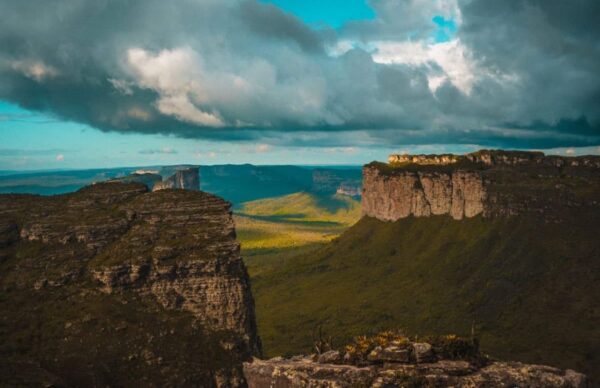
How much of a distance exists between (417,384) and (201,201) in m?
92.8

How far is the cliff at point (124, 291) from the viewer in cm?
10588

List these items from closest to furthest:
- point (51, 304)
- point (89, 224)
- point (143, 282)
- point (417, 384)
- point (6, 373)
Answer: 1. point (417, 384)
2. point (6, 373)
3. point (51, 304)
4. point (143, 282)
5. point (89, 224)

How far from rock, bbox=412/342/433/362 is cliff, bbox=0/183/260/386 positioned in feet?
208

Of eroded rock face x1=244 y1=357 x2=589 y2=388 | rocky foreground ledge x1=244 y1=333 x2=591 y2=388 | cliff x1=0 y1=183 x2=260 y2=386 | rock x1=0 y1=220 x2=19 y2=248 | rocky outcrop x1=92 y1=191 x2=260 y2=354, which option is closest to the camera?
eroded rock face x1=244 y1=357 x2=589 y2=388

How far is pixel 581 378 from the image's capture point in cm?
5381

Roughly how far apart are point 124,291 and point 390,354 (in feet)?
258

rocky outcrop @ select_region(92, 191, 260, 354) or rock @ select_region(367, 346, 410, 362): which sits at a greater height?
rock @ select_region(367, 346, 410, 362)

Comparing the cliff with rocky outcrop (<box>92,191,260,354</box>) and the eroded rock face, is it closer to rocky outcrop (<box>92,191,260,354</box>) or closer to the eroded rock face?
rocky outcrop (<box>92,191,260,354</box>)

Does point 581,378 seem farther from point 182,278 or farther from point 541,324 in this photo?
point 541,324

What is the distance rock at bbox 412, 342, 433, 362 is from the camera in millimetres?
54781

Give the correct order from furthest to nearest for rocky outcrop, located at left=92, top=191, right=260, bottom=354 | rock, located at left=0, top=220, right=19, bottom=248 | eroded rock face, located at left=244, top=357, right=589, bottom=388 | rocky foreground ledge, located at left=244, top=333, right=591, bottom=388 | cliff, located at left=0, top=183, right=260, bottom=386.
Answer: rock, located at left=0, top=220, right=19, bottom=248 < rocky outcrop, located at left=92, top=191, right=260, bottom=354 < cliff, located at left=0, top=183, right=260, bottom=386 < rocky foreground ledge, located at left=244, top=333, right=591, bottom=388 < eroded rock face, located at left=244, top=357, right=589, bottom=388

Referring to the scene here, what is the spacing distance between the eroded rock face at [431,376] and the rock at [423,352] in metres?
0.68

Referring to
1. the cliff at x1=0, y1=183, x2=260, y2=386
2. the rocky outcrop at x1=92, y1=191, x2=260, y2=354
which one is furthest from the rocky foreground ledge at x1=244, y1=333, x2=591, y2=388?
the rocky outcrop at x1=92, y1=191, x2=260, y2=354

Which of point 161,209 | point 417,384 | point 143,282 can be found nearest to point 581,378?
point 417,384
